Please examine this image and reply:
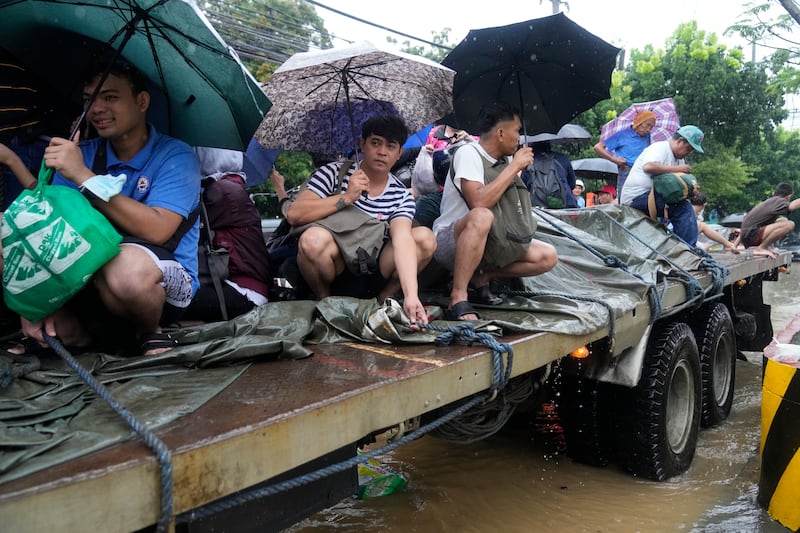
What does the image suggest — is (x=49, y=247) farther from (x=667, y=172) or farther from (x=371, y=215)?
(x=667, y=172)

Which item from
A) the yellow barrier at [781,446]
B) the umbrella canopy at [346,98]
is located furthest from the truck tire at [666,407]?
the umbrella canopy at [346,98]

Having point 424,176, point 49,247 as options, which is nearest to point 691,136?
point 424,176

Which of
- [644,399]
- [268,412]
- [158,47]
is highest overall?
[158,47]

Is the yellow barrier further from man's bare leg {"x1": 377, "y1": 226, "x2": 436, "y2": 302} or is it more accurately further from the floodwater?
man's bare leg {"x1": 377, "y1": 226, "x2": 436, "y2": 302}

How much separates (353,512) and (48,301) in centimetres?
204

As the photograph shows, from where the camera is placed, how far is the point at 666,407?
3736 millimetres

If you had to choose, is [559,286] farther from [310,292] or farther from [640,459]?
[310,292]

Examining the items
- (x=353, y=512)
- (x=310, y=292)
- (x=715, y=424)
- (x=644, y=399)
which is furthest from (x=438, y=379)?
(x=715, y=424)

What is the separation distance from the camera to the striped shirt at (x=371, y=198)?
10.8 ft

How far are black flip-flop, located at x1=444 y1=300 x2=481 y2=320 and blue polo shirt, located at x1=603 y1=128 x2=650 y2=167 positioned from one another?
15.1ft

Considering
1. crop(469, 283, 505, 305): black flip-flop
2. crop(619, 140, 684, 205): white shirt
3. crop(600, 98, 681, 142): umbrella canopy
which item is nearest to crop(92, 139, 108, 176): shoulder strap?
crop(469, 283, 505, 305): black flip-flop

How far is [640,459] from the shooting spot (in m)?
3.72

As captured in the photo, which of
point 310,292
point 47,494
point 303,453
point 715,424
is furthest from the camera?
point 715,424

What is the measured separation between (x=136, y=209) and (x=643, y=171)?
15.5 ft
